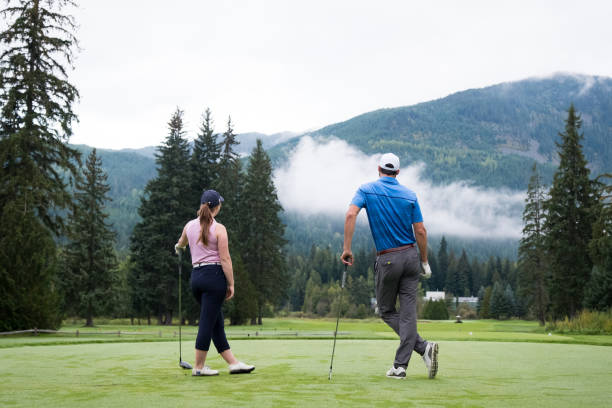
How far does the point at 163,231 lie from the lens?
4741 centimetres

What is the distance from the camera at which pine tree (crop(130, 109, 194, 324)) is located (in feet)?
152

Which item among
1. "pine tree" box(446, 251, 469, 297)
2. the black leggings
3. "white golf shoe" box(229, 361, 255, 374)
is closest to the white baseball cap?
the black leggings

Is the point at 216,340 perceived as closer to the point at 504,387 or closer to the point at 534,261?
the point at 504,387

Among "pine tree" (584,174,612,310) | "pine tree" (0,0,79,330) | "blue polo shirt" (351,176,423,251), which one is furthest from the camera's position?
"pine tree" (584,174,612,310)

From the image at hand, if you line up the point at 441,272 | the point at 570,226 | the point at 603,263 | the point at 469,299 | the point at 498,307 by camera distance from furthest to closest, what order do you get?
the point at 441,272, the point at 469,299, the point at 498,307, the point at 570,226, the point at 603,263

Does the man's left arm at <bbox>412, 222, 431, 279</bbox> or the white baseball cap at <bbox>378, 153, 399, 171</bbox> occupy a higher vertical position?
the white baseball cap at <bbox>378, 153, 399, 171</bbox>

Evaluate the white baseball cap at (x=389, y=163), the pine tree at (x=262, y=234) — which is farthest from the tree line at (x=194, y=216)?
the white baseball cap at (x=389, y=163)

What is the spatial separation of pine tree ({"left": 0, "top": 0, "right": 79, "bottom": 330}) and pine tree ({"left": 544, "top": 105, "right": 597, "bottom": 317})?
34243 millimetres

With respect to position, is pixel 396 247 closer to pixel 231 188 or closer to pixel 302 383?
pixel 302 383

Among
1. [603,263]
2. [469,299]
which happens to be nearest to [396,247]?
[603,263]

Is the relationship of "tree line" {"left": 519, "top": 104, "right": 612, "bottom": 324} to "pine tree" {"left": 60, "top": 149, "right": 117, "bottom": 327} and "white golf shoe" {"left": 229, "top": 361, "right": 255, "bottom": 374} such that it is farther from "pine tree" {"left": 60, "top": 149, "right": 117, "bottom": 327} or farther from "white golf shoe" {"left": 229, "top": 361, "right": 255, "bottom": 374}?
"white golf shoe" {"left": 229, "top": 361, "right": 255, "bottom": 374}

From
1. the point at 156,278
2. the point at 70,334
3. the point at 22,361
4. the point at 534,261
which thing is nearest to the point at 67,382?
the point at 22,361

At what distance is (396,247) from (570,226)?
42024mm

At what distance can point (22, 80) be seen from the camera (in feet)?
81.0
